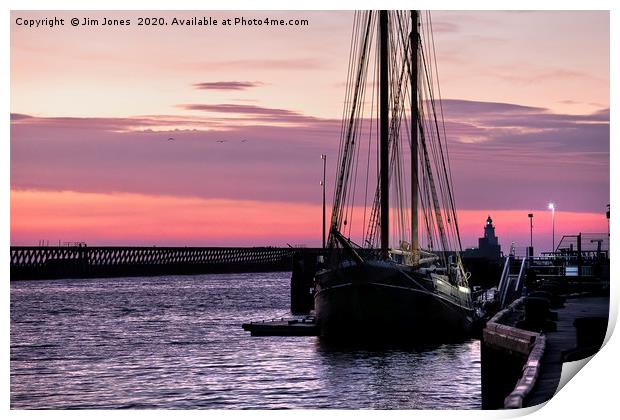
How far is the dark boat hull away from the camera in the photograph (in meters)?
36.8

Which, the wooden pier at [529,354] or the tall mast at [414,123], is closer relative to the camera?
the wooden pier at [529,354]

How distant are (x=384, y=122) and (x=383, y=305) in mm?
5517

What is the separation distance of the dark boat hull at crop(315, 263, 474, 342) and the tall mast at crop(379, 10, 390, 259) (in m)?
1.07

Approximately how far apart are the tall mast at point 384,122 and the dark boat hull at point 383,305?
3.50 feet

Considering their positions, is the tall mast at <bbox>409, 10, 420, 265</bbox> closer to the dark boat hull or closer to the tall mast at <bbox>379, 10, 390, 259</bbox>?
the dark boat hull

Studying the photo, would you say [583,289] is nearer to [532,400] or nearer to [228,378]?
[228,378]

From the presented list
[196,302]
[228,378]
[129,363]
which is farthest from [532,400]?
[196,302]

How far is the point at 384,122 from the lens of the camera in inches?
1423

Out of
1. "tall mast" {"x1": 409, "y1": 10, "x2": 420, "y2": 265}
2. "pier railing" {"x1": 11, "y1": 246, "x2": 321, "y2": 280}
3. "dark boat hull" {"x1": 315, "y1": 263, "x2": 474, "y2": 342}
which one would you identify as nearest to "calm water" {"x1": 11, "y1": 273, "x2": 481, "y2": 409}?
"dark boat hull" {"x1": 315, "y1": 263, "x2": 474, "y2": 342}

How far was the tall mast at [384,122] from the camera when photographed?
36.0 m

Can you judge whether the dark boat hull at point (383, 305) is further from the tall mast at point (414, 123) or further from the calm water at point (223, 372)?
the tall mast at point (414, 123)

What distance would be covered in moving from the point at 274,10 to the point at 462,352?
66.7ft

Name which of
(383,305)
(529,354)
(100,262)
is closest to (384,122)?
(383,305)

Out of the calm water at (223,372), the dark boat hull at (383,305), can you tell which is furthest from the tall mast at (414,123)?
the calm water at (223,372)
